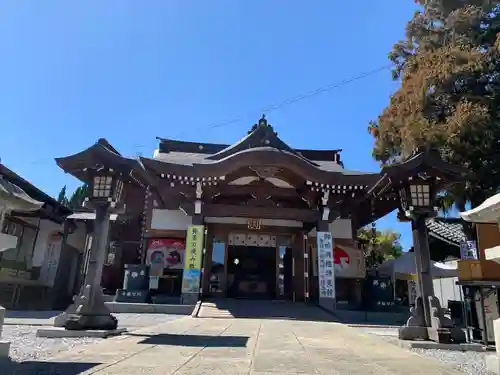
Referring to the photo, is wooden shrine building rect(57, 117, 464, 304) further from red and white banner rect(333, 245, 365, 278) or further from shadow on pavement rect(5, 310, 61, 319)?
shadow on pavement rect(5, 310, 61, 319)

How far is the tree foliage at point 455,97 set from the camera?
10.7 metres

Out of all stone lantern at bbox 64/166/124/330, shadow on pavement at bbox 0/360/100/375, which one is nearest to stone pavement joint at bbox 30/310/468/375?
shadow on pavement at bbox 0/360/100/375

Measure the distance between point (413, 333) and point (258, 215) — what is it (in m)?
6.65

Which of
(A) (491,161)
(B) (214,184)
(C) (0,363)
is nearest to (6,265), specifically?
(B) (214,184)

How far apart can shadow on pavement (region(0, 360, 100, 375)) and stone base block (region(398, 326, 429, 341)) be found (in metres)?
5.07

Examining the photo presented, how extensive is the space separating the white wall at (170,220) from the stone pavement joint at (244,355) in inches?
273

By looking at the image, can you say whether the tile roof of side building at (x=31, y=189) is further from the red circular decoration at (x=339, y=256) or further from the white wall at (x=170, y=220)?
the red circular decoration at (x=339, y=256)

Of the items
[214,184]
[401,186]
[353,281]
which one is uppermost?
[214,184]

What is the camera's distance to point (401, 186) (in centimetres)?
702

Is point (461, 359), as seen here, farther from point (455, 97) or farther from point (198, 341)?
point (455, 97)

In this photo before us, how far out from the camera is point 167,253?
13.0 metres

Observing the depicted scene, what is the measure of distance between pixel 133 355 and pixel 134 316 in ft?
18.3

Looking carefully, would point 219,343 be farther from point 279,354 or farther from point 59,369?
point 59,369

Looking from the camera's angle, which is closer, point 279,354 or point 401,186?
point 279,354
